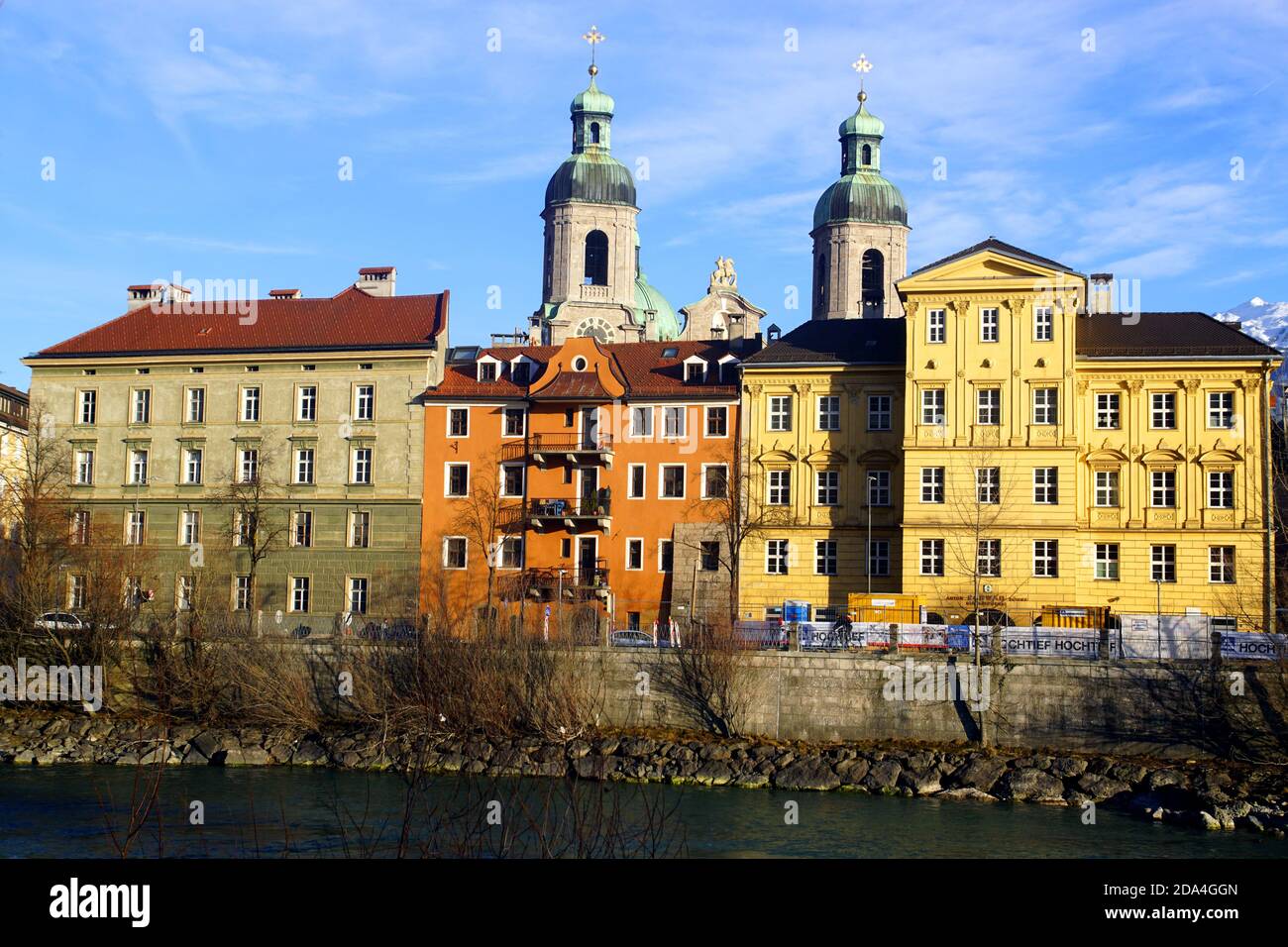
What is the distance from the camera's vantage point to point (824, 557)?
5553 cm

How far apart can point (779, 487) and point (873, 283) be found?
172 feet

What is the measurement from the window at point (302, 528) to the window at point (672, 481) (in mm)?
15485

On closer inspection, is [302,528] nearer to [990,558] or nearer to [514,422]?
[514,422]

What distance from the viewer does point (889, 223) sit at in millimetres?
104250

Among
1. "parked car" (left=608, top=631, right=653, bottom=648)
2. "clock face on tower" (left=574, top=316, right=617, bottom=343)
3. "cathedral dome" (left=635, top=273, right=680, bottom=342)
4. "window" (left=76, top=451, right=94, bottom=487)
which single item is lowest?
"parked car" (left=608, top=631, right=653, bottom=648)

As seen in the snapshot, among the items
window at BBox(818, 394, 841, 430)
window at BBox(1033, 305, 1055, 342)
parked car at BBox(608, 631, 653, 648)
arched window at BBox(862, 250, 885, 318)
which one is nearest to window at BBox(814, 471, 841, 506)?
window at BBox(818, 394, 841, 430)

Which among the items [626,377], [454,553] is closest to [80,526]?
[454,553]

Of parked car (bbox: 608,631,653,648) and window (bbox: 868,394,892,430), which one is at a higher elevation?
window (bbox: 868,394,892,430)

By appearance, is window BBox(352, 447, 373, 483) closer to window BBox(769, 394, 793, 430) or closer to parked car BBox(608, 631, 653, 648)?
parked car BBox(608, 631, 653, 648)

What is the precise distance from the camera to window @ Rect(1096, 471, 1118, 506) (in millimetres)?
53406

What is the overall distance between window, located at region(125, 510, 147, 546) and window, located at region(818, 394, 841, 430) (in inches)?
1177

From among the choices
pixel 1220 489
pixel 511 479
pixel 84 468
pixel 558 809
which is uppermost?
pixel 84 468

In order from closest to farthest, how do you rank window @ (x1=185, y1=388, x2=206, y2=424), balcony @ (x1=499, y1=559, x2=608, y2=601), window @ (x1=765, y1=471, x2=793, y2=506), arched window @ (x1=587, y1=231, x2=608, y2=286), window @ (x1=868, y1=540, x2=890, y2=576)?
window @ (x1=868, y1=540, x2=890, y2=576) → window @ (x1=765, y1=471, x2=793, y2=506) → balcony @ (x1=499, y1=559, x2=608, y2=601) → window @ (x1=185, y1=388, x2=206, y2=424) → arched window @ (x1=587, y1=231, x2=608, y2=286)
